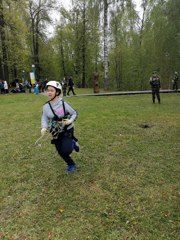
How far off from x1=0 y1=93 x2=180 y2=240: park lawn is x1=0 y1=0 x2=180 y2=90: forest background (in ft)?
49.8

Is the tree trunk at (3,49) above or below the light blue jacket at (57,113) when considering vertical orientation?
above

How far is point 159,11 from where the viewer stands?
24.5 m

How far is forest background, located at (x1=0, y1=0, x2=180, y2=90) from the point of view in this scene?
2144cm

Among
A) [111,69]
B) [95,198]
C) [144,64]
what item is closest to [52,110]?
[95,198]

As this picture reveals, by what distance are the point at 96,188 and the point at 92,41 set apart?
2775cm

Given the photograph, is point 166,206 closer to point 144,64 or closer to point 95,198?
point 95,198

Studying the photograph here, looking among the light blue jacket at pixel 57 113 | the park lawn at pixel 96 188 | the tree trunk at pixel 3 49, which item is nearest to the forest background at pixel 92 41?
the tree trunk at pixel 3 49

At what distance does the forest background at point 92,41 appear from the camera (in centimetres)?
2144

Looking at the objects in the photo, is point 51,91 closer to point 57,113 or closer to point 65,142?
point 57,113

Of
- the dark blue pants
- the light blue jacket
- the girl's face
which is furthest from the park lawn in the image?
the girl's face

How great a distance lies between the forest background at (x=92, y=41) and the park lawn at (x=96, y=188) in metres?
15.2

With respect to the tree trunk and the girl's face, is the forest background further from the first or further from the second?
the girl's face

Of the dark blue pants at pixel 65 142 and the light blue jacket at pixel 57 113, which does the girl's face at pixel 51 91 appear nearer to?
the light blue jacket at pixel 57 113

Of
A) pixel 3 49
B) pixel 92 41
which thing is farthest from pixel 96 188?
pixel 92 41
